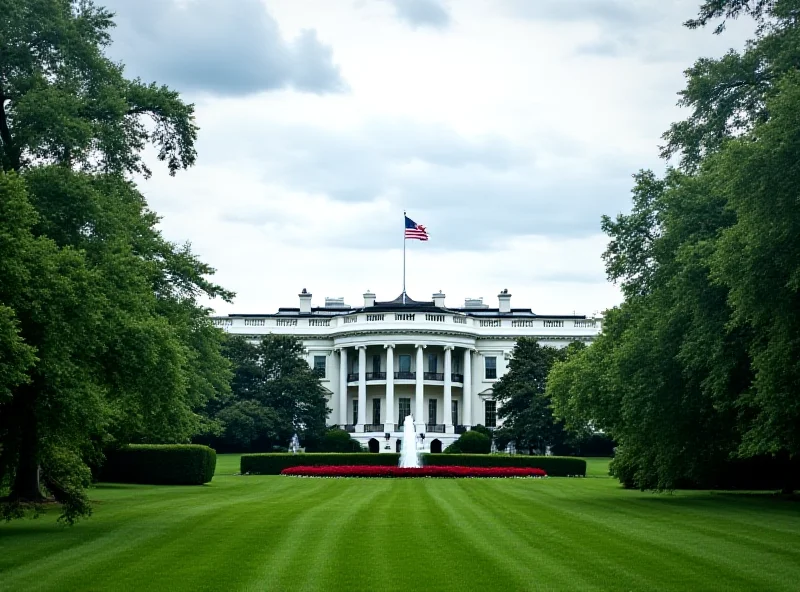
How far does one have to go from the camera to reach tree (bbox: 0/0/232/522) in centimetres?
1911

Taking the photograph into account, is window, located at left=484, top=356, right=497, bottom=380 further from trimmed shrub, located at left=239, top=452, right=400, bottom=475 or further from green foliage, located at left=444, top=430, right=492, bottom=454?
trimmed shrub, located at left=239, top=452, right=400, bottom=475

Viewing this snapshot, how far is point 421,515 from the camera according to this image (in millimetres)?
23281

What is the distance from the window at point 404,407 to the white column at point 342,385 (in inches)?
193

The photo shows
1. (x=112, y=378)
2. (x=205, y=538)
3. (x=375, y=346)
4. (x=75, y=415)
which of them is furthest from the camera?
(x=375, y=346)

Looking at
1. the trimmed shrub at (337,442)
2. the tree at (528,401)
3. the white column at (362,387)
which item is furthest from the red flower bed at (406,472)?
the white column at (362,387)

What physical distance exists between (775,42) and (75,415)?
19042mm

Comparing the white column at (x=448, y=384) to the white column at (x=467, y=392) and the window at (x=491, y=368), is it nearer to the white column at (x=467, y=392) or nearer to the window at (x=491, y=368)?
the white column at (x=467, y=392)

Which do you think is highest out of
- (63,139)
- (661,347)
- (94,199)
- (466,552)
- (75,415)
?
(63,139)

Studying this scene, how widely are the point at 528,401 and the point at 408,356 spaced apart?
18.1 meters

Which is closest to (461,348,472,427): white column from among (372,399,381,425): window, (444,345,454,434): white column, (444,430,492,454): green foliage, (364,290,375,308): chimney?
(444,345,454,434): white column

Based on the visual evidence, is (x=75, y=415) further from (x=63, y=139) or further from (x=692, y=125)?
(x=692, y=125)

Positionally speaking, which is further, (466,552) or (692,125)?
(692,125)

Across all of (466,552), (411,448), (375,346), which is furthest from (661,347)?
(375,346)

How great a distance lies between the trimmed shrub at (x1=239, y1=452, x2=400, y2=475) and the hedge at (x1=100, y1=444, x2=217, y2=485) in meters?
12.2
